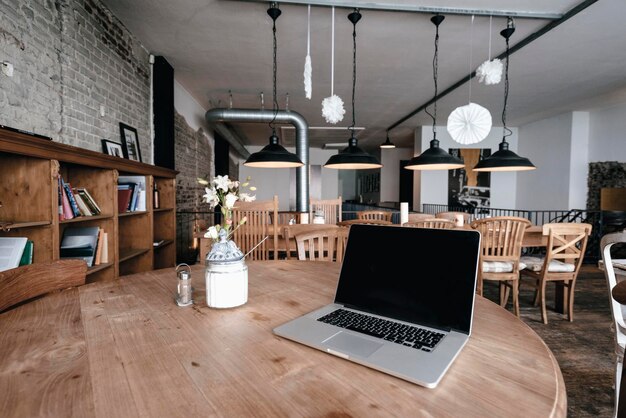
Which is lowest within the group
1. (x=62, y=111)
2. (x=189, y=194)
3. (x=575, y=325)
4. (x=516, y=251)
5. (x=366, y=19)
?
(x=575, y=325)

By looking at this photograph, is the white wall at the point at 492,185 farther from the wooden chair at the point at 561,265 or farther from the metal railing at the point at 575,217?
the wooden chair at the point at 561,265

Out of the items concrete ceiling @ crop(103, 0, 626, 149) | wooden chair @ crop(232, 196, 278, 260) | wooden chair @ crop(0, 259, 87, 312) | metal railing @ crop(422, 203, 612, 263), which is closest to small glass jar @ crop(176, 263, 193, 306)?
wooden chair @ crop(0, 259, 87, 312)

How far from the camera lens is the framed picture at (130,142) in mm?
3436

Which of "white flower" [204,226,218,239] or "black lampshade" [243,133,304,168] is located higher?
"black lampshade" [243,133,304,168]

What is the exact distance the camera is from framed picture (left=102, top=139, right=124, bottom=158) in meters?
3.10

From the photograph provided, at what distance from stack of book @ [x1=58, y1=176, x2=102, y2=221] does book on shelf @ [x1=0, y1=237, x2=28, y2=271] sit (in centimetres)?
34

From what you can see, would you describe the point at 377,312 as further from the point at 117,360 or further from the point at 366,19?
the point at 366,19

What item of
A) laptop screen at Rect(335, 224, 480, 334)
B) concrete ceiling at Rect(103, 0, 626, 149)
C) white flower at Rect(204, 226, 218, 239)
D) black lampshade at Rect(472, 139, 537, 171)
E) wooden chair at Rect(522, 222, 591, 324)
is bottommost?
wooden chair at Rect(522, 222, 591, 324)

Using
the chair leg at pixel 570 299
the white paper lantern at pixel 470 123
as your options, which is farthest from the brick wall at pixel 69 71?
the chair leg at pixel 570 299

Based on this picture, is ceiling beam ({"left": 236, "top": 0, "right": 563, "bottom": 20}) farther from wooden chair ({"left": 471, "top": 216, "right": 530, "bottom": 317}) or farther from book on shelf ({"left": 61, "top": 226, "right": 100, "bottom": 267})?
book on shelf ({"left": 61, "top": 226, "right": 100, "bottom": 267})

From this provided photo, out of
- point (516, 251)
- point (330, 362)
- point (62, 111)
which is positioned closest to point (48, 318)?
point (330, 362)

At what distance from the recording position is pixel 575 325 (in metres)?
2.95

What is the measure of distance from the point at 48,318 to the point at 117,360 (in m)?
0.41

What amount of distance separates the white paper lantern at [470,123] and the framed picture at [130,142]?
3.35m
